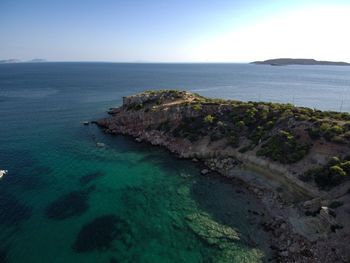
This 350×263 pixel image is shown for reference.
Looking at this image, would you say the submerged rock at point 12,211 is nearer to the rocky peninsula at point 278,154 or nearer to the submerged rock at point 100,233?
the submerged rock at point 100,233

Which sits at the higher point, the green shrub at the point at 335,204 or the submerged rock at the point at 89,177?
the green shrub at the point at 335,204

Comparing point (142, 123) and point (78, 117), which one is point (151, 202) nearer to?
point (142, 123)

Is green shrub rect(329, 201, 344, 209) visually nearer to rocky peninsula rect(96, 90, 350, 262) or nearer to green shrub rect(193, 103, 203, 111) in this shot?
rocky peninsula rect(96, 90, 350, 262)

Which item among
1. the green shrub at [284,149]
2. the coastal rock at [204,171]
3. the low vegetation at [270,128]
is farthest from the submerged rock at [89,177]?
the green shrub at [284,149]

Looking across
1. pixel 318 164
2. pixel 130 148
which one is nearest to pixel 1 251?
pixel 130 148

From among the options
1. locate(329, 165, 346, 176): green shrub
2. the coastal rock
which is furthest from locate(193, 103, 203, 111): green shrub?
locate(329, 165, 346, 176): green shrub

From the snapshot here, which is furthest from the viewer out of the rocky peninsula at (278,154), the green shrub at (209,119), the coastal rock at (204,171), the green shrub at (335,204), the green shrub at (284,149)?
the green shrub at (209,119)

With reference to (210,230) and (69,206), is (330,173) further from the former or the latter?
(69,206)

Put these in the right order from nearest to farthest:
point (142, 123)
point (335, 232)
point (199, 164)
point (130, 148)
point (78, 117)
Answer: point (335, 232)
point (199, 164)
point (130, 148)
point (142, 123)
point (78, 117)

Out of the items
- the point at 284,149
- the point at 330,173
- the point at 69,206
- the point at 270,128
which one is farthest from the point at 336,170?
the point at 69,206
